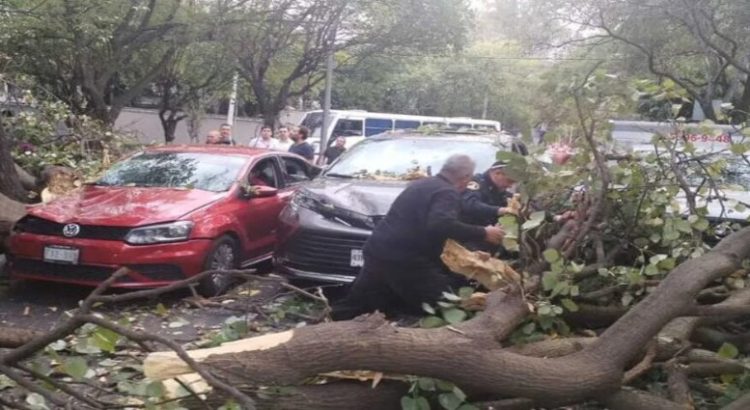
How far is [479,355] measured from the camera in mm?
3436

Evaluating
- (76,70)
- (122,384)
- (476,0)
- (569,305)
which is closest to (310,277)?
(569,305)

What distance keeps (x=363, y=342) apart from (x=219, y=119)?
96.7 ft

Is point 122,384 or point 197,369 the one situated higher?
point 197,369

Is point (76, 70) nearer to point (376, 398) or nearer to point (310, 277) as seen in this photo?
point (310, 277)

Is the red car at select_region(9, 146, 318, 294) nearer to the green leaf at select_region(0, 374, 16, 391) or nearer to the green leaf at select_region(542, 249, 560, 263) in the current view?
the green leaf at select_region(0, 374, 16, 391)

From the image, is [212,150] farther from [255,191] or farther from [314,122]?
[314,122]

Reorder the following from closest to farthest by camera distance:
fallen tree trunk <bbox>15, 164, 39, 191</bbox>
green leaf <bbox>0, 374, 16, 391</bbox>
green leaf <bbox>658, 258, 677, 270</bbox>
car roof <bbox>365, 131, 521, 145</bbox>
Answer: green leaf <bbox>0, 374, 16, 391</bbox>, green leaf <bbox>658, 258, 677, 270</bbox>, car roof <bbox>365, 131, 521, 145</bbox>, fallen tree trunk <bbox>15, 164, 39, 191</bbox>

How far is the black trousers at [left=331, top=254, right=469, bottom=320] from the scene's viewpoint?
5.08 metres

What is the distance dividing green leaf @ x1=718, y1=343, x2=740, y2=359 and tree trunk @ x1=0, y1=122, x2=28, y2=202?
720 centimetres

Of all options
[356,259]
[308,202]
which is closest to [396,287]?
[356,259]

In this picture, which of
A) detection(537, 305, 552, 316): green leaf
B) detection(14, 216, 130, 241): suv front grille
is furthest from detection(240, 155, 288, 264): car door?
detection(537, 305, 552, 316): green leaf

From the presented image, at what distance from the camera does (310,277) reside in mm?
6422

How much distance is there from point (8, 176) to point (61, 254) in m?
2.36

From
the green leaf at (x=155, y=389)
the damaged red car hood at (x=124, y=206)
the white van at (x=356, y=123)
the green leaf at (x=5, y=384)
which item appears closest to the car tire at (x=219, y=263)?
the damaged red car hood at (x=124, y=206)
